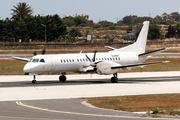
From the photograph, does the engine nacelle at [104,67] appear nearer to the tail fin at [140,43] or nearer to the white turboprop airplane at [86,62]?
the white turboprop airplane at [86,62]

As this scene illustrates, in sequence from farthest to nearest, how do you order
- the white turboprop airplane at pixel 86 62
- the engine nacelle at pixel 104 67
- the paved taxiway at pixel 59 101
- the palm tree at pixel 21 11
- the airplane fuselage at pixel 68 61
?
the palm tree at pixel 21 11, the engine nacelle at pixel 104 67, the white turboprop airplane at pixel 86 62, the airplane fuselage at pixel 68 61, the paved taxiway at pixel 59 101

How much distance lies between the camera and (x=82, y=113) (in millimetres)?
18094

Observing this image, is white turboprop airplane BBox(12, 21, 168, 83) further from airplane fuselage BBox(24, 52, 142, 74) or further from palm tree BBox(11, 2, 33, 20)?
palm tree BBox(11, 2, 33, 20)

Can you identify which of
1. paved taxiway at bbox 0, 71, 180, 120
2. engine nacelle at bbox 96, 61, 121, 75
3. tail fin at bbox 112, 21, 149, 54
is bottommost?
paved taxiway at bbox 0, 71, 180, 120

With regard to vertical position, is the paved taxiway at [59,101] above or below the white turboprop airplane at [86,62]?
below

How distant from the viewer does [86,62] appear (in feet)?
124

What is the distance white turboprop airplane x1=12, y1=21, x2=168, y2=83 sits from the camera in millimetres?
34844

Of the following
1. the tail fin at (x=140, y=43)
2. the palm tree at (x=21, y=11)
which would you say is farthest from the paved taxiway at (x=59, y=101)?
the palm tree at (x=21, y=11)

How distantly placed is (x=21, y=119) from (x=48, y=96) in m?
9.80

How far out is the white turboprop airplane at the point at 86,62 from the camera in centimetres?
3484

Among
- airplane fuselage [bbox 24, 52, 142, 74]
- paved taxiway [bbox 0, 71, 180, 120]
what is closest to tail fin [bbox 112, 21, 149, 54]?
airplane fuselage [bbox 24, 52, 142, 74]

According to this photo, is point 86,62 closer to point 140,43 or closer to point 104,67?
point 104,67

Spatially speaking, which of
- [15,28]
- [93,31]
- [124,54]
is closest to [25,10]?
[15,28]

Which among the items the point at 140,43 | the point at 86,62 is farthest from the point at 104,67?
the point at 140,43
